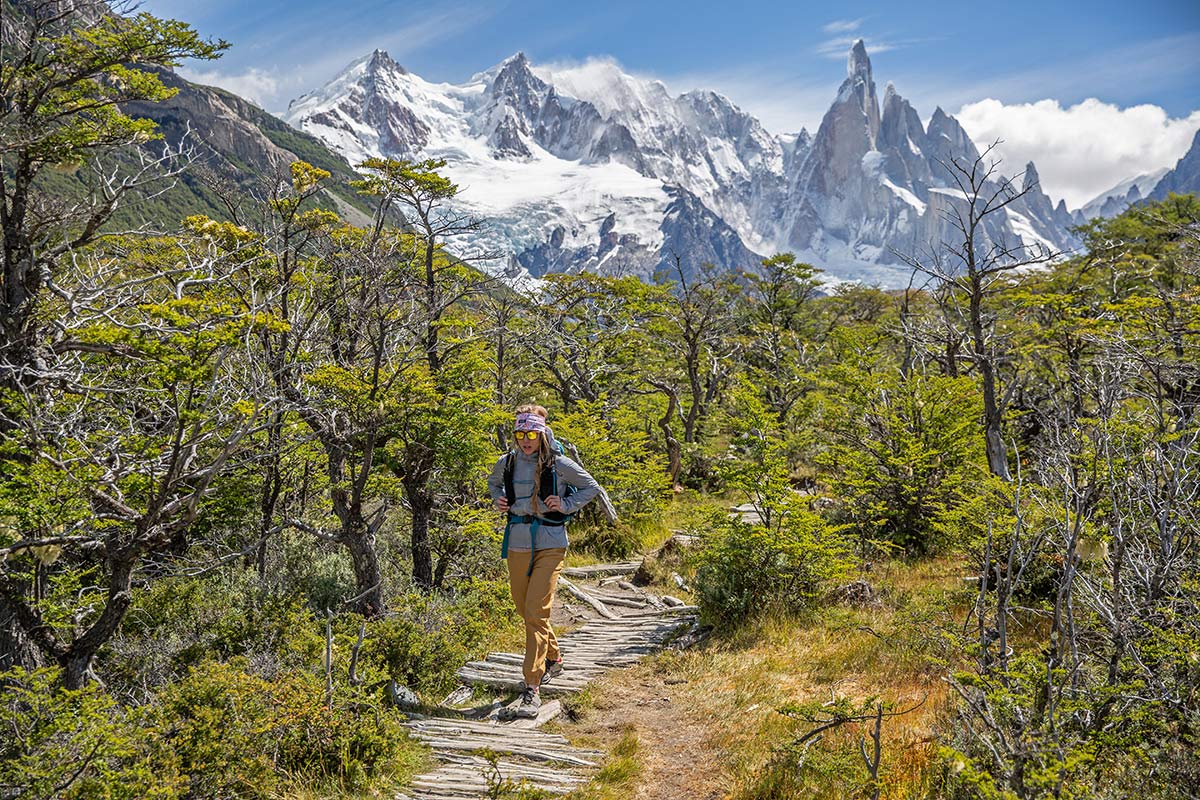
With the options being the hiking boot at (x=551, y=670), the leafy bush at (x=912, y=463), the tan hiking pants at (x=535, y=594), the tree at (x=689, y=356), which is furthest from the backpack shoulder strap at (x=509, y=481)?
the tree at (x=689, y=356)

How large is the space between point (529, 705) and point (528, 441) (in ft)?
7.53

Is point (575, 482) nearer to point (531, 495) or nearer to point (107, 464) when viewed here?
point (531, 495)

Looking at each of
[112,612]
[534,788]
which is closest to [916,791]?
[534,788]

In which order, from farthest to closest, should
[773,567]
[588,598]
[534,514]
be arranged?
1. [588,598]
2. [773,567]
3. [534,514]

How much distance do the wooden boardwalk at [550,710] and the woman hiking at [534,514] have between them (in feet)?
1.63

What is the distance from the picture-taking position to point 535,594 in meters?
5.64

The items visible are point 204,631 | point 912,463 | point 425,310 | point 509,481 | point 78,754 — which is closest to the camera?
point 78,754

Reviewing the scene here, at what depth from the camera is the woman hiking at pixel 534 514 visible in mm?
5645

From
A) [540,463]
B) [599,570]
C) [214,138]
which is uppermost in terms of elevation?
[214,138]

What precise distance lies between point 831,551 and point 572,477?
11.0 ft

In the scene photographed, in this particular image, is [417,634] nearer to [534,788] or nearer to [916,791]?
[534,788]

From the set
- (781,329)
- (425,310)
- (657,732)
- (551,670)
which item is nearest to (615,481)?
(425,310)

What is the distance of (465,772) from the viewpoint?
15.3 feet

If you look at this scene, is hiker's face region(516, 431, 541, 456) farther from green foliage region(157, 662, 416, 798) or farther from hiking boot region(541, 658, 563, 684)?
green foliage region(157, 662, 416, 798)
